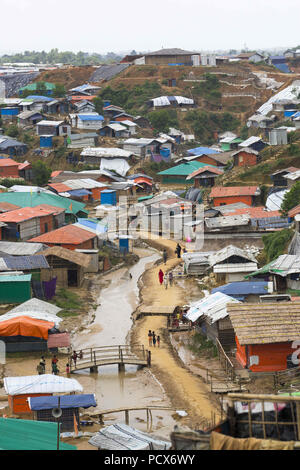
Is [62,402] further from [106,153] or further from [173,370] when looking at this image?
[106,153]

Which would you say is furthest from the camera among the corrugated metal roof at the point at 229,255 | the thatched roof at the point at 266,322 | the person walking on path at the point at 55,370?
the corrugated metal roof at the point at 229,255

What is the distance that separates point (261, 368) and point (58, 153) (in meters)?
42.1

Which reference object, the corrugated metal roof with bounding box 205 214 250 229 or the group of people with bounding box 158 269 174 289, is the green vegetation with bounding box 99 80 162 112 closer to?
the corrugated metal roof with bounding box 205 214 250 229

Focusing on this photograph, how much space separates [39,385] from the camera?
1755 cm

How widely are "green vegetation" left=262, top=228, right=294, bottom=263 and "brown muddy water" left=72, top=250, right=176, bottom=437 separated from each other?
17.3ft

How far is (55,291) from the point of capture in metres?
28.9

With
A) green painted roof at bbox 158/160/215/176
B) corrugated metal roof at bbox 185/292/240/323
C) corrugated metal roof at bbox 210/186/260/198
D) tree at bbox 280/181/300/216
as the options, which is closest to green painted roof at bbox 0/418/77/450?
corrugated metal roof at bbox 185/292/240/323

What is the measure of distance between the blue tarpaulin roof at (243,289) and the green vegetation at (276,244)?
12.6 ft

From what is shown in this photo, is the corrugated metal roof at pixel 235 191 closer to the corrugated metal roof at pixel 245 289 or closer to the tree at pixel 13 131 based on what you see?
the corrugated metal roof at pixel 245 289

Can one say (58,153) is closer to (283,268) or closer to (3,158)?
(3,158)

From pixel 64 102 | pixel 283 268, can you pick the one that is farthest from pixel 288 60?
pixel 283 268

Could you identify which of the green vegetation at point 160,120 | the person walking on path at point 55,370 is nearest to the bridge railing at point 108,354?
the person walking on path at point 55,370

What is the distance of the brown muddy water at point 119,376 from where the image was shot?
1820 cm

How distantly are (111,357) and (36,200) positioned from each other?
60.8ft
